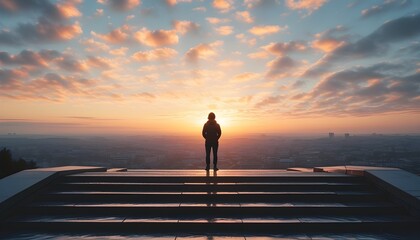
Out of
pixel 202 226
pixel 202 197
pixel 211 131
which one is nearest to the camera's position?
pixel 202 226

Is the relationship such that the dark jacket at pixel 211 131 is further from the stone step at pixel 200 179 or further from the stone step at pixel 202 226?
the stone step at pixel 202 226

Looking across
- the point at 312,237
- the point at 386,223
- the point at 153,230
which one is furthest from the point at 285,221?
the point at 153,230

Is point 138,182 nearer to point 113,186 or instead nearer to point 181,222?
point 113,186

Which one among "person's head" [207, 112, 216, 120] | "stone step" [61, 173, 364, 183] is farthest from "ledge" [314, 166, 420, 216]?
"person's head" [207, 112, 216, 120]

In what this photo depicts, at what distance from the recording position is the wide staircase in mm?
6816

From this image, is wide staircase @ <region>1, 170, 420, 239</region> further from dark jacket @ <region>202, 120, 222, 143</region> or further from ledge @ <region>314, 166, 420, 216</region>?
dark jacket @ <region>202, 120, 222, 143</region>

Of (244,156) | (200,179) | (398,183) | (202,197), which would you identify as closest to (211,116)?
(200,179)

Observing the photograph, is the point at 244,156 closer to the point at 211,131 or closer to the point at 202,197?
the point at 211,131

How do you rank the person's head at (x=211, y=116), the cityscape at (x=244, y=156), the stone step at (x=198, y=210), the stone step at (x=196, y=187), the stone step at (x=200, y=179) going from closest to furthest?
1. the stone step at (x=198, y=210)
2. the stone step at (x=196, y=187)
3. the stone step at (x=200, y=179)
4. the person's head at (x=211, y=116)
5. the cityscape at (x=244, y=156)

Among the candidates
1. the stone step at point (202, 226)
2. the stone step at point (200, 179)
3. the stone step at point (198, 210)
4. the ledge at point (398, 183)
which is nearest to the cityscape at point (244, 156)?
the ledge at point (398, 183)

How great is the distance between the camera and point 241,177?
31.4ft

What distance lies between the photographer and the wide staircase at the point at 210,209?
22.4ft

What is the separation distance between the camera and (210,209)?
762cm

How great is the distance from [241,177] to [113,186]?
13.3 ft
